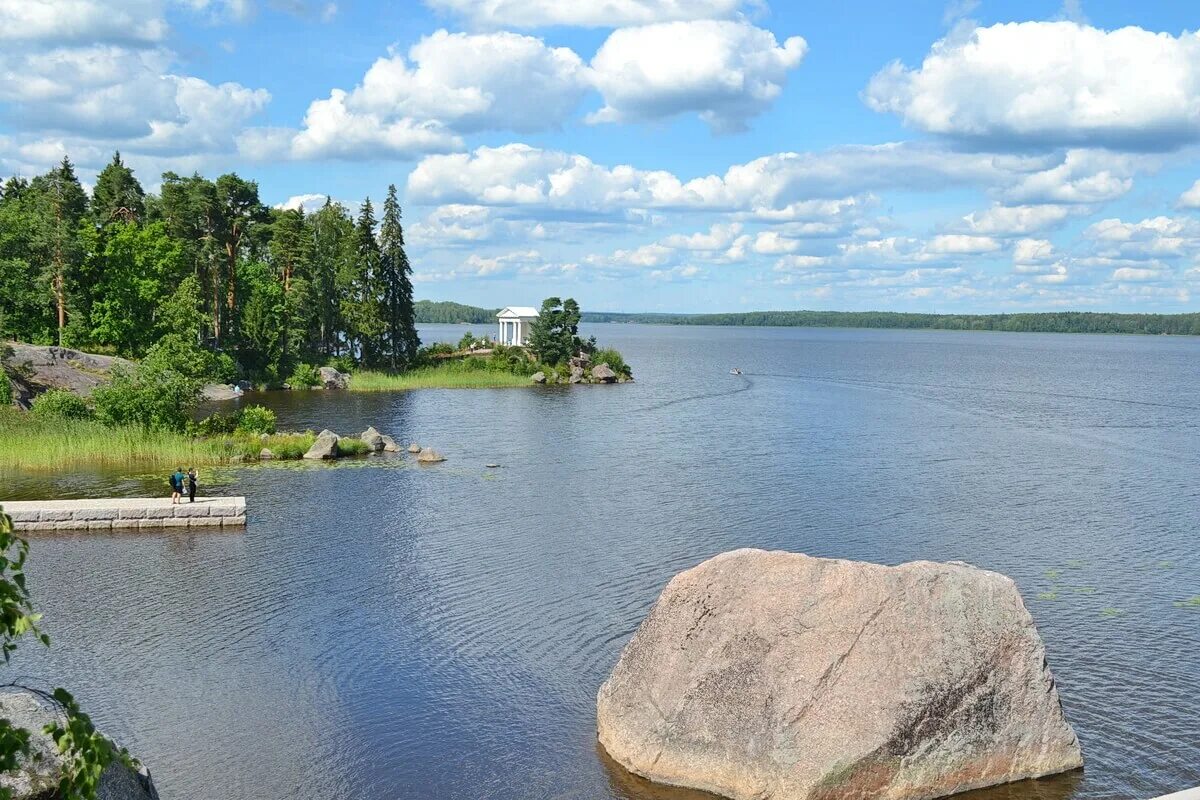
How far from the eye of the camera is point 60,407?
2055 inches

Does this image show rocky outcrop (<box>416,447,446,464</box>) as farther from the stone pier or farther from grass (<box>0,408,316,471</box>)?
the stone pier

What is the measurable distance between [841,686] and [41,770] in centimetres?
1122

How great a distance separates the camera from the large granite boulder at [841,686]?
1633 cm

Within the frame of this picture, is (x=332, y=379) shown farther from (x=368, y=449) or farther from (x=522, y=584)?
(x=522, y=584)

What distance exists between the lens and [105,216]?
92688 millimetres

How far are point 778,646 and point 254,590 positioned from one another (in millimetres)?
16599

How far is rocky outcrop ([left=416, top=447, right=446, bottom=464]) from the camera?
51.8 m

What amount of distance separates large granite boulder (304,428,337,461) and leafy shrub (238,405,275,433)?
18.7ft

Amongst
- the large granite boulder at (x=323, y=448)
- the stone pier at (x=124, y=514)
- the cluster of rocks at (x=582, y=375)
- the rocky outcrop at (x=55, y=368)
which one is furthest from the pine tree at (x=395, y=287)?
the stone pier at (x=124, y=514)

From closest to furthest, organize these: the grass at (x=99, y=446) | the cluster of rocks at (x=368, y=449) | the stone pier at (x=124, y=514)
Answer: the stone pier at (x=124, y=514)
the grass at (x=99, y=446)
the cluster of rocks at (x=368, y=449)

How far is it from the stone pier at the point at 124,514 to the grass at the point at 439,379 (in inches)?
2323

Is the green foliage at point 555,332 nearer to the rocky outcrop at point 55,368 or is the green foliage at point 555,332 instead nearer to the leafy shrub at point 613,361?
the leafy shrub at point 613,361

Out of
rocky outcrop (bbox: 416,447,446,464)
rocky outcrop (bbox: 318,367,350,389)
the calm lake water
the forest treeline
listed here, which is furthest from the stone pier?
rocky outcrop (bbox: 318,367,350,389)

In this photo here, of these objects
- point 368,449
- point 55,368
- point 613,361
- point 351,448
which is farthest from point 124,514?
point 613,361
